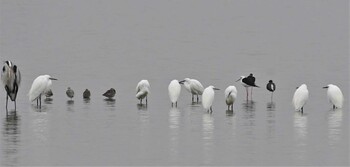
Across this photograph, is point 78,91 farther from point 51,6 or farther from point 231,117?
point 51,6

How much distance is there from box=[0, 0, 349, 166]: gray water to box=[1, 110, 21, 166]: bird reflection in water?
36 mm

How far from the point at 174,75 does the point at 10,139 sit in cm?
2098

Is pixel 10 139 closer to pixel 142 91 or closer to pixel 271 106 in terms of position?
pixel 142 91

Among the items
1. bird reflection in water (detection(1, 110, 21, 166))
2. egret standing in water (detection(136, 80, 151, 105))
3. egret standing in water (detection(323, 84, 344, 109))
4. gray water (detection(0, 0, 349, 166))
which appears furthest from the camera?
egret standing in water (detection(136, 80, 151, 105))

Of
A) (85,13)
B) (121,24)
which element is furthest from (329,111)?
(85,13)

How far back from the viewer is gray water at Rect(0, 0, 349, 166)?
20.1 meters

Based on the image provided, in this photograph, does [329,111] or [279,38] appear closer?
[329,111]

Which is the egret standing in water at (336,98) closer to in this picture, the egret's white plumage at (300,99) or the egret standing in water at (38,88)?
the egret's white plumage at (300,99)

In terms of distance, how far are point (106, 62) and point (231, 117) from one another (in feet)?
76.7

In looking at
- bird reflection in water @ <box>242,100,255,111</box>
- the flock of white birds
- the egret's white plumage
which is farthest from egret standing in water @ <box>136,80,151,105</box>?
the egret's white plumage

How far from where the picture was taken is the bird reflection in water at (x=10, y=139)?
18.8 meters

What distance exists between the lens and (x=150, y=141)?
21.2 meters

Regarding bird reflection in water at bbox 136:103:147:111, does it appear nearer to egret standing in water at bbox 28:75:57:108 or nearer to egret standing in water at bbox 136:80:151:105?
egret standing in water at bbox 136:80:151:105

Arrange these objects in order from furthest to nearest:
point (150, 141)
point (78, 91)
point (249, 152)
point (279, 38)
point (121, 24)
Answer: point (121, 24) < point (279, 38) < point (78, 91) < point (150, 141) < point (249, 152)
